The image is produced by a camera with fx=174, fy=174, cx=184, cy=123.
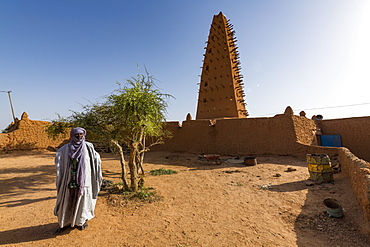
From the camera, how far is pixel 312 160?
258 inches

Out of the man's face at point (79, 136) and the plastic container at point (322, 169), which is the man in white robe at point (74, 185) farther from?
the plastic container at point (322, 169)

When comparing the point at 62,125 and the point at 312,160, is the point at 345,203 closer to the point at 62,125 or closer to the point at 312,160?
the point at 312,160

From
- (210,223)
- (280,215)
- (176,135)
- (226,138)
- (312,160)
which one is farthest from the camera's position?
(176,135)

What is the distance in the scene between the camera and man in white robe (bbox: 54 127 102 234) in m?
3.18

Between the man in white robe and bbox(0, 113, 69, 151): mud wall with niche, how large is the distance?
13.3 meters

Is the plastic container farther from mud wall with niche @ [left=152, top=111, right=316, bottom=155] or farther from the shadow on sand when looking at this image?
the shadow on sand

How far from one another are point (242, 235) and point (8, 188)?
7792 mm

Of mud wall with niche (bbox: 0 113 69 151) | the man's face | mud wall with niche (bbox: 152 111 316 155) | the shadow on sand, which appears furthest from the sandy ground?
mud wall with niche (bbox: 0 113 69 151)

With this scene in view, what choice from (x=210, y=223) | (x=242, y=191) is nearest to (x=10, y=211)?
(x=210, y=223)

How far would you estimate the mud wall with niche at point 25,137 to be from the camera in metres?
13.2

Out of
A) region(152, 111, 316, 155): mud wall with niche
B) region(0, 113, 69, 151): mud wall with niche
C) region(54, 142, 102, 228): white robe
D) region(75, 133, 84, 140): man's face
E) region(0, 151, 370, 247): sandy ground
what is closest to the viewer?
region(0, 151, 370, 247): sandy ground

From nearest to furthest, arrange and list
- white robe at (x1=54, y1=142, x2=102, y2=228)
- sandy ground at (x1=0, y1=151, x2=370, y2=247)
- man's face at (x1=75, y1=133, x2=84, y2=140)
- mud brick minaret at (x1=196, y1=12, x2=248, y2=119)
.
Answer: sandy ground at (x1=0, y1=151, x2=370, y2=247) < white robe at (x1=54, y1=142, x2=102, y2=228) < man's face at (x1=75, y1=133, x2=84, y2=140) < mud brick minaret at (x1=196, y1=12, x2=248, y2=119)

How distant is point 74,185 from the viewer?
317 cm

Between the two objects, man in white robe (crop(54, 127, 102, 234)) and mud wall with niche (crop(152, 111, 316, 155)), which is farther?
mud wall with niche (crop(152, 111, 316, 155))
